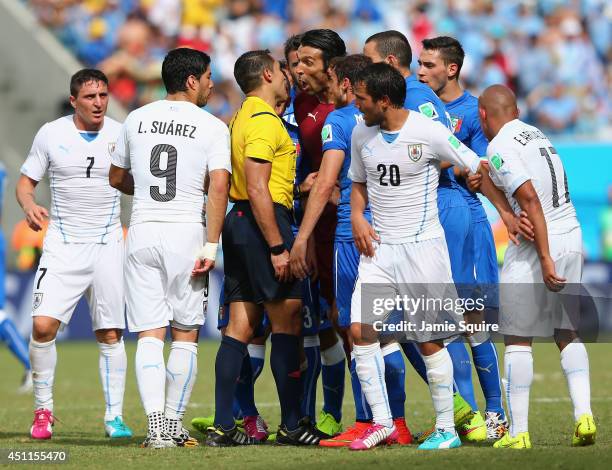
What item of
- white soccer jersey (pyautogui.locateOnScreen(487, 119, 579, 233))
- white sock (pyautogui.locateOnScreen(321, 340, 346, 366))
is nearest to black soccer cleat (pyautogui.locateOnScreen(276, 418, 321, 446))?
white sock (pyautogui.locateOnScreen(321, 340, 346, 366))

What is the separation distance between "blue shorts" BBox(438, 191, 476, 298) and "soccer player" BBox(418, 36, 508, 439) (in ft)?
0.77

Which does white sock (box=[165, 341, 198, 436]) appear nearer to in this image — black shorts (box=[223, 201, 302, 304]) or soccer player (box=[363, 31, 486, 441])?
black shorts (box=[223, 201, 302, 304])

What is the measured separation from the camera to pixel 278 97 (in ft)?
28.1

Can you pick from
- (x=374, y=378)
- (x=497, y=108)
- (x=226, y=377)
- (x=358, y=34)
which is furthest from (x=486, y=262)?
(x=358, y=34)

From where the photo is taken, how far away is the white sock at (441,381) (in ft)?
25.3

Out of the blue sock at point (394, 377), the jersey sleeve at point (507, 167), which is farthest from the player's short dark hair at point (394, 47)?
the blue sock at point (394, 377)

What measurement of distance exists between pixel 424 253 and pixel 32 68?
15.4m

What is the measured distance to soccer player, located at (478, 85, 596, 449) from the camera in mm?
7656

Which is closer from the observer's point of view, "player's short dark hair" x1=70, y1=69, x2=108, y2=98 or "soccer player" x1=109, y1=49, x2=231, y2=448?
"soccer player" x1=109, y1=49, x2=231, y2=448

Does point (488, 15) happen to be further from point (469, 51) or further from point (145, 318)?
point (145, 318)

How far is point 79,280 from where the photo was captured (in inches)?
371

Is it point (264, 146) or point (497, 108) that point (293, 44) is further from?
point (497, 108)

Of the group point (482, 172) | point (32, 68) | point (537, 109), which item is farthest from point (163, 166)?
point (32, 68)

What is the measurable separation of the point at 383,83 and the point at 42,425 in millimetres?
3756
